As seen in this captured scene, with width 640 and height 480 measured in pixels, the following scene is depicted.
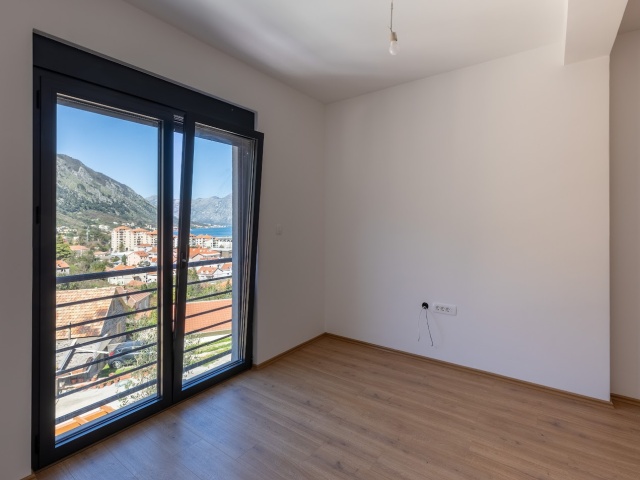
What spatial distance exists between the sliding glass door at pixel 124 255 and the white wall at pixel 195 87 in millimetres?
75

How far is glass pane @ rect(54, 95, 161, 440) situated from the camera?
183 cm

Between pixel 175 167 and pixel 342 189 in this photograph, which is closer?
pixel 175 167

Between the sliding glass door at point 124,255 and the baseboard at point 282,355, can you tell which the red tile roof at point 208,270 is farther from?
the baseboard at point 282,355

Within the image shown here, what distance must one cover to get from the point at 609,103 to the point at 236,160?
299 centimetres

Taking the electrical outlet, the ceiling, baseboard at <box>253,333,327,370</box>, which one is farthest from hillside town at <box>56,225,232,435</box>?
the ceiling

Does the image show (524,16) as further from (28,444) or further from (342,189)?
(28,444)

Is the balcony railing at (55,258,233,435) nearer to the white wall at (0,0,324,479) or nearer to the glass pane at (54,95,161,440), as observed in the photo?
the glass pane at (54,95,161,440)

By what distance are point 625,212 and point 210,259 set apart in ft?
10.7

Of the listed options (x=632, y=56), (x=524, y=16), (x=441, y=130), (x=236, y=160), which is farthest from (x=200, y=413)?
(x=632, y=56)

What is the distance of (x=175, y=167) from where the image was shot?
2.29 m

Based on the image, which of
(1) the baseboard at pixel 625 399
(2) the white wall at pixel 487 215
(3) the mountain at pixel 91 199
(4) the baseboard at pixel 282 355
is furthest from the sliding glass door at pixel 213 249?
(1) the baseboard at pixel 625 399

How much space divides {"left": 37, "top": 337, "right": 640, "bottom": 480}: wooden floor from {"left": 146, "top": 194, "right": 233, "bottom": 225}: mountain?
55.6 inches

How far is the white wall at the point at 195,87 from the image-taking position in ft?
5.28

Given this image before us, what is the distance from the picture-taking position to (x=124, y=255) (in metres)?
2.08
